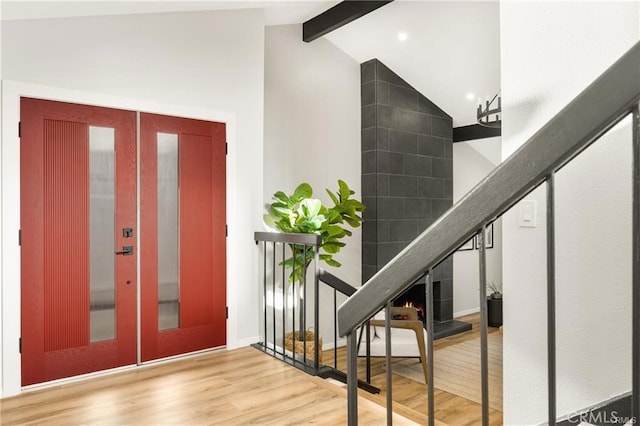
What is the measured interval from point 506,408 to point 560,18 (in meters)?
1.49

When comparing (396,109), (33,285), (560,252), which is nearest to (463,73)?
(396,109)

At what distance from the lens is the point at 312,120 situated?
547cm

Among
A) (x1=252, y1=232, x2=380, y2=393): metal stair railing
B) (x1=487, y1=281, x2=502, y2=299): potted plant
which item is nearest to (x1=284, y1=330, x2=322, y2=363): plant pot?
(x1=252, y1=232, x2=380, y2=393): metal stair railing

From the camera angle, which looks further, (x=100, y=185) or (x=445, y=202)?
(x=445, y=202)

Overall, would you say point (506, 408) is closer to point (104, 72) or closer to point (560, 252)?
point (560, 252)

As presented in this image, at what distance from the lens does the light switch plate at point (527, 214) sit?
5.50 ft

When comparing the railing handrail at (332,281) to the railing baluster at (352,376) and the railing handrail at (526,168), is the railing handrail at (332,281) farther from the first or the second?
the railing handrail at (526,168)

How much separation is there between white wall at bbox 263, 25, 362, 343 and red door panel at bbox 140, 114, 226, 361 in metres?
1.15

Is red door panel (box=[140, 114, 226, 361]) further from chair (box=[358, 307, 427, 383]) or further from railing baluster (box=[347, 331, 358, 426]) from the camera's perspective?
railing baluster (box=[347, 331, 358, 426])

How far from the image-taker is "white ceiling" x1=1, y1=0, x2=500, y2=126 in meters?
4.63

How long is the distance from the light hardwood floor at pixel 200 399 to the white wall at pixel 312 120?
217 centimetres

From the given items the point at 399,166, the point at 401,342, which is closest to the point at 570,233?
the point at 401,342

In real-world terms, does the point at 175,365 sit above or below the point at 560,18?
below

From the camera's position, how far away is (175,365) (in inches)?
138
